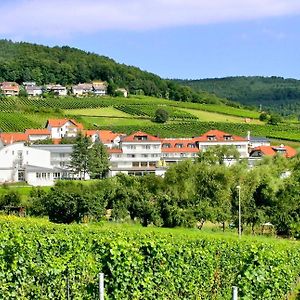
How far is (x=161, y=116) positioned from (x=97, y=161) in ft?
113

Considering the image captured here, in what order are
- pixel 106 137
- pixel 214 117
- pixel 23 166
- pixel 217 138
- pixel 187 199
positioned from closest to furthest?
pixel 187 199, pixel 23 166, pixel 217 138, pixel 106 137, pixel 214 117

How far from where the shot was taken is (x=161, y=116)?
107 m

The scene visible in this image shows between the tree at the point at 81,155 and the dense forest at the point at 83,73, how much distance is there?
7355cm

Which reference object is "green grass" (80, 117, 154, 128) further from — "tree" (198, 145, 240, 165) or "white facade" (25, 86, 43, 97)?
"tree" (198, 145, 240, 165)

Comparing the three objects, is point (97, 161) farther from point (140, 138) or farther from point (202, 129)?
point (202, 129)

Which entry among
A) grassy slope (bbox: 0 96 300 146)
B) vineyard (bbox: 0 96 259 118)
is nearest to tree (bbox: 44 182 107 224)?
grassy slope (bbox: 0 96 300 146)

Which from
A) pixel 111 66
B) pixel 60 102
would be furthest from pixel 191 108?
pixel 111 66

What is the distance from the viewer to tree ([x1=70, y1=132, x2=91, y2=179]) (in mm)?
73500

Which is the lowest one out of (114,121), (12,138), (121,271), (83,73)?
(121,271)

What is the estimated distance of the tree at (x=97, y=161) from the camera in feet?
243

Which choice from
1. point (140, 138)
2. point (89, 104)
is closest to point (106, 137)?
point (140, 138)

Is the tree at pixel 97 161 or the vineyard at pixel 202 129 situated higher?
the vineyard at pixel 202 129

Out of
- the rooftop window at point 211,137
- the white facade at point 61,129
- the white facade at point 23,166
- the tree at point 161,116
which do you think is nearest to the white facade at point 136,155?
the rooftop window at point 211,137

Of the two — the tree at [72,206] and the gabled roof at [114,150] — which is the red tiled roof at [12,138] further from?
the tree at [72,206]
